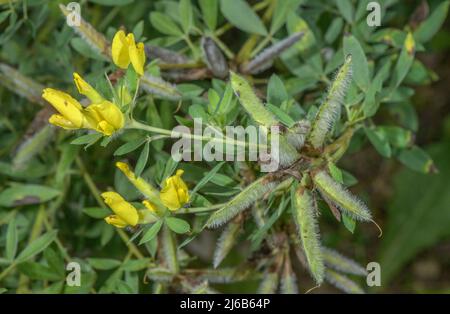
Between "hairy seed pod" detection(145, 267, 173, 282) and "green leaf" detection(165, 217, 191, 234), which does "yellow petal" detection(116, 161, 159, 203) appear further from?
"hairy seed pod" detection(145, 267, 173, 282)

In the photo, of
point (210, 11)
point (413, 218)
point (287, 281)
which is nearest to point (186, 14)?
point (210, 11)

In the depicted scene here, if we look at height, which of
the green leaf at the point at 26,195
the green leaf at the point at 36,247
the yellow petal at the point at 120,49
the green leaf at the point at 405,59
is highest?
the green leaf at the point at 405,59

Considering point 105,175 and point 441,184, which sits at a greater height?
point 441,184

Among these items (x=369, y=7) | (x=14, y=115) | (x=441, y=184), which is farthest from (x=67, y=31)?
(x=441, y=184)

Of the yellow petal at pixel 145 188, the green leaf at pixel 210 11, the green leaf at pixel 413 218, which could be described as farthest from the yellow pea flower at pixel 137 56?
the green leaf at pixel 413 218

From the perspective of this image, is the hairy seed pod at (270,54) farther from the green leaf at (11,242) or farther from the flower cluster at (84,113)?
the green leaf at (11,242)

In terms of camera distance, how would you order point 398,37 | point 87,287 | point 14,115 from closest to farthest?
1. point 87,287
2. point 398,37
3. point 14,115
